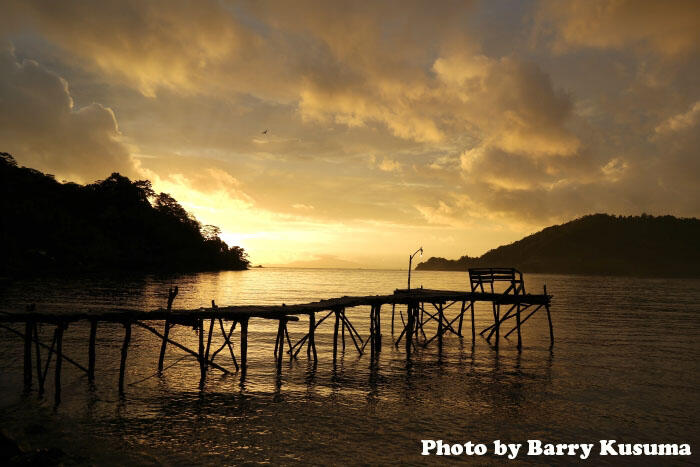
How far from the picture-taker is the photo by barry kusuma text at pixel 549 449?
36.4 feet

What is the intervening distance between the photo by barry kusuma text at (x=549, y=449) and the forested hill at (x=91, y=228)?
86.4 meters

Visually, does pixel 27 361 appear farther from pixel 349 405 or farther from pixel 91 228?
pixel 91 228

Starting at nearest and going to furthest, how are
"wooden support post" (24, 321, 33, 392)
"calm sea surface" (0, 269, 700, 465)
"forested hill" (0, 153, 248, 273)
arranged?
1. "calm sea surface" (0, 269, 700, 465)
2. "wooden support post" (24, 321, 33, 392)
3. "forested hill" (0, 153, 248, 273)

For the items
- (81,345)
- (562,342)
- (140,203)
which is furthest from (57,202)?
(562,342)

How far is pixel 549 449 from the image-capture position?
11.4m

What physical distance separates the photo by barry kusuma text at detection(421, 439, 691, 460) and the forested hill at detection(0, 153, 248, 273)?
86425 millimetres

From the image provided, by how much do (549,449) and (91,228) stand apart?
126701mm

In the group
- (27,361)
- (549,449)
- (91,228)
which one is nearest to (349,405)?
(549,449)

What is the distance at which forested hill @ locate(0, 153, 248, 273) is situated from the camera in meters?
89.6

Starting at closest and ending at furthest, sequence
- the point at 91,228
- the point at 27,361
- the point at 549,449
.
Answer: the point at 549,449
the point at 27,361
the point at 91,228

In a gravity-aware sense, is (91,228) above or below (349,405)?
above

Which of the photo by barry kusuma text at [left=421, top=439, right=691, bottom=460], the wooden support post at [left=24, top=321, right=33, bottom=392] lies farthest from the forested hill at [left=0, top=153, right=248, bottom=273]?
the photo by barry kusuma text at [left=421, top=439, right=691, bottom=460]

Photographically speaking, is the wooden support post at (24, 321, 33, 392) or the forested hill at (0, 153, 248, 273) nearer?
the wooden support post at (24, 321, 33, 392)

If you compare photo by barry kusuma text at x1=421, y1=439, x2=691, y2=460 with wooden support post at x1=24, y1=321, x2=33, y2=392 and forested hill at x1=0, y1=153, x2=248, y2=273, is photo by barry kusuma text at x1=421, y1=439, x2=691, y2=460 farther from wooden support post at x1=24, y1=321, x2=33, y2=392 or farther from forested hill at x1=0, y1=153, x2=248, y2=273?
forested hill at x1=0, y1=153, x2=248, y2=273
